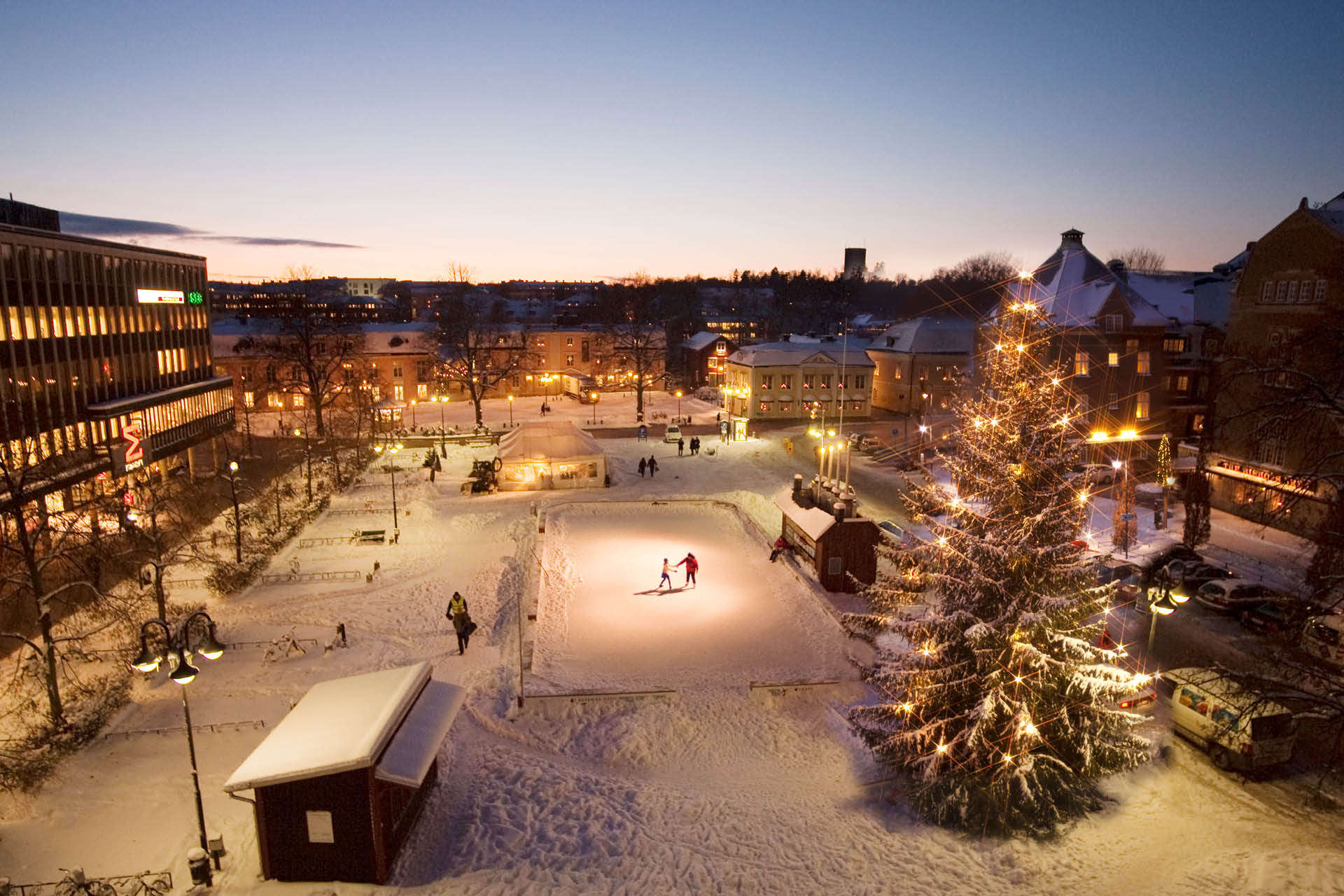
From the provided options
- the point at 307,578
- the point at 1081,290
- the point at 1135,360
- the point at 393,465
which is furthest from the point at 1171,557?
the point at 393,465

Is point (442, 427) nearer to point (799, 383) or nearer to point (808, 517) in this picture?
point (799, 383)

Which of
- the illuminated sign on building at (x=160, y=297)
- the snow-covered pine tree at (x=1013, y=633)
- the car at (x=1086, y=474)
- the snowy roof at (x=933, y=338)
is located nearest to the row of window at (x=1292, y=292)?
the car at (x=1086, y=474)

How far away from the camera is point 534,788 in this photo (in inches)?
543

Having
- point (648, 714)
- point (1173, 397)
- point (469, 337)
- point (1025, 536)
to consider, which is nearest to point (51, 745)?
point (648, 714)

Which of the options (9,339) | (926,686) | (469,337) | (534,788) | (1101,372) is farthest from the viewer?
(469,337)

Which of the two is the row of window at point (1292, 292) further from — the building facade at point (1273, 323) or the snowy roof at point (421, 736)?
the snowy roof at point (421, 736)

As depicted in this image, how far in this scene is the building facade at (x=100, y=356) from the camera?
29.4 metres

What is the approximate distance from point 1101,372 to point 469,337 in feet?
179

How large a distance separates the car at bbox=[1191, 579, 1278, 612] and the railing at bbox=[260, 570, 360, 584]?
26.9 m

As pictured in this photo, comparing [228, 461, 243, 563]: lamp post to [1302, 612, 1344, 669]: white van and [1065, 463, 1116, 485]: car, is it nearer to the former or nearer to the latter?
[1065, 463, 1116, 485]: car

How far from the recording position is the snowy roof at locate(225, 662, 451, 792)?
11.0 metres

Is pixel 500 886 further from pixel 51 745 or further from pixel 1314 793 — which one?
pixel 1314 793

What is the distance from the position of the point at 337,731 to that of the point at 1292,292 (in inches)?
1480

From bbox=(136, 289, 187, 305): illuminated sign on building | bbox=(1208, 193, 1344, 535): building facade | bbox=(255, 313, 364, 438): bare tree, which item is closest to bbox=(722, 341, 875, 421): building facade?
bbox=(1208, 193, 1344, 535): building facade
